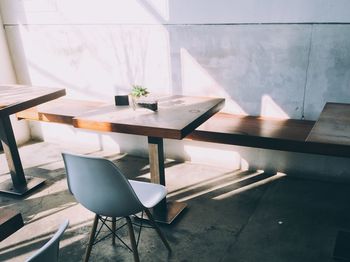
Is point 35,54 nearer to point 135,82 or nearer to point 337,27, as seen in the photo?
point 135,82

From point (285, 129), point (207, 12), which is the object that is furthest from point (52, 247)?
point (207, 12)

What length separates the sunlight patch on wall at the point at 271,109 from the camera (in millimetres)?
3531

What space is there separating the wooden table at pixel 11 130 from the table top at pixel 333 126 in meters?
2.44

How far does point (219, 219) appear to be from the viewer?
3.02 metres

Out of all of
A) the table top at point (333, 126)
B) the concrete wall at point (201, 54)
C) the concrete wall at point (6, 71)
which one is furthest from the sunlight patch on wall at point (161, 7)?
the concrete wall at point (6, 71)

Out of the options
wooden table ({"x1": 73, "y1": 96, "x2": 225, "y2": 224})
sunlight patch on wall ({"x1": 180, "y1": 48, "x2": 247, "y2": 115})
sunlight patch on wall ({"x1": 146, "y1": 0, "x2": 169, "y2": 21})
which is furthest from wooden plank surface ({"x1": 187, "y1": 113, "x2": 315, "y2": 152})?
sunlight patch on wall ({"x1": 146, "y1": 0, "x2": 169, "y2": 21})

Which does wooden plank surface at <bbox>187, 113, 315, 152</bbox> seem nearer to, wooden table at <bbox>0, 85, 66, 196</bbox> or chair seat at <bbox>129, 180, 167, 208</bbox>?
chair seat at <bbox>129, 180, 167, 208</bbox>

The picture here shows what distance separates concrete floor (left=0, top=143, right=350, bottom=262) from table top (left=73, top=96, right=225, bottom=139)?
0.83m

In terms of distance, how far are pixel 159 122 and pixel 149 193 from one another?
1.78 feet

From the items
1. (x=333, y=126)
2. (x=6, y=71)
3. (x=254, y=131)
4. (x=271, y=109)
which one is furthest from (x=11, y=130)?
(x=333, y=126)

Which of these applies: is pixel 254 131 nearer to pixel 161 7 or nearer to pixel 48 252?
pixel 161 7

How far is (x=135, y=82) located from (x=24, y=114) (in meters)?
1.33

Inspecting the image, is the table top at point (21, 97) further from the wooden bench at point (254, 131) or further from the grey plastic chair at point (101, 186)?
the grey plastic chair at point (101, 186)

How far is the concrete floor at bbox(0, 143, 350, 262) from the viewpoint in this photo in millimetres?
2633
